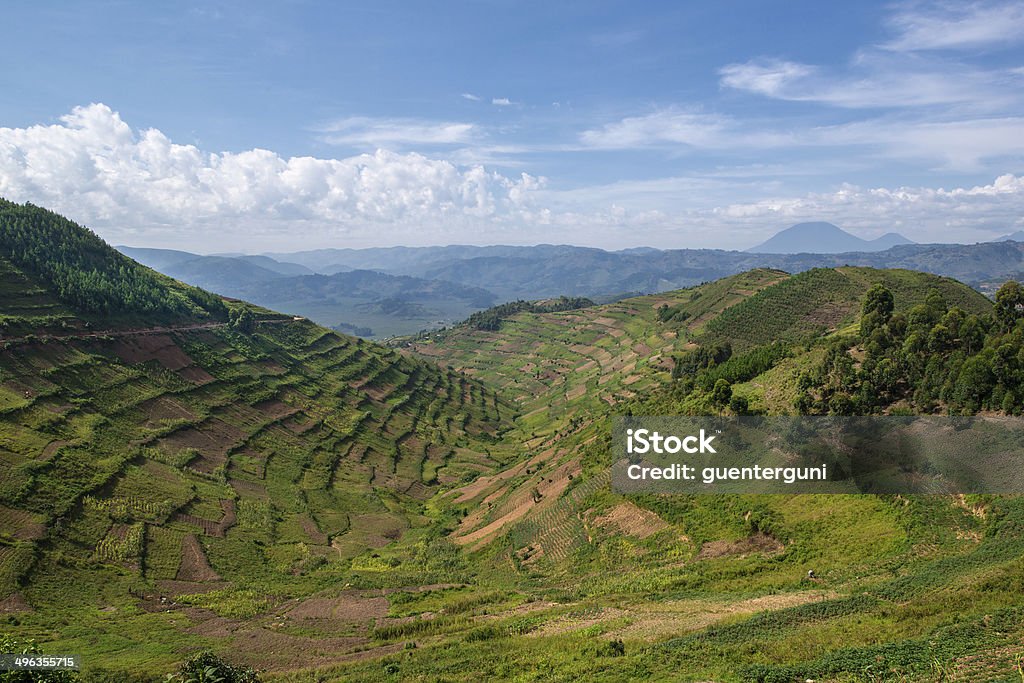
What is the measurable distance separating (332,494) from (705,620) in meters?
68.1

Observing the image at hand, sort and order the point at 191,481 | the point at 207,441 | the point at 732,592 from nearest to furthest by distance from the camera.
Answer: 1. the point at 732,592
2. the point at 191,481
3. the point at 207,441

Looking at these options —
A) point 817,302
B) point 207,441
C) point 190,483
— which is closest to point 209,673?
point 190,483

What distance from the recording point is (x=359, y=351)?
162 meters

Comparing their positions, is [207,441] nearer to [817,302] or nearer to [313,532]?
[313,532]

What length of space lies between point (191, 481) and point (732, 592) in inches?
2758

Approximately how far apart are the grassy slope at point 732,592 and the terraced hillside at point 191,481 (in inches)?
471

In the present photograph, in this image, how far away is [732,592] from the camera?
35.4m

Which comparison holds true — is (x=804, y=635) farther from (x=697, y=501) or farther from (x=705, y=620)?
(x=697, y=501)

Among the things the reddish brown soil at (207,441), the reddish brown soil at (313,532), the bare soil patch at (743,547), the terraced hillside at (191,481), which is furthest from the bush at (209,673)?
the reddish brown soil at (207,441)

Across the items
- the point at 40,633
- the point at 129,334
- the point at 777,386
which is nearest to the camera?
the point at 40,633

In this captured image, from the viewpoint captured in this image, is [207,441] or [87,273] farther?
[87,273]

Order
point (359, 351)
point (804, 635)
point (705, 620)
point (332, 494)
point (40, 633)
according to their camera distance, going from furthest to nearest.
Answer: point (359, 351) < point (332, 494) < point (40, 633) < point (705, 620) < point (804, 635)

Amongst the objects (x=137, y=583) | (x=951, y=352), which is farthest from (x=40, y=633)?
(x=951, y=352)

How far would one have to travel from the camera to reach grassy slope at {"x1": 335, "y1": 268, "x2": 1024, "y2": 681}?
75.8 ft
